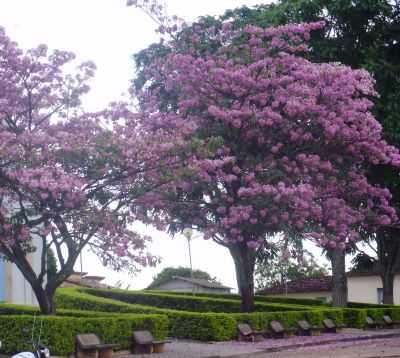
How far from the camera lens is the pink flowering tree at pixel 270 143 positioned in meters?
25.9

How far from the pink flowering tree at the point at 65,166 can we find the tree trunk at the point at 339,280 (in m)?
14.4

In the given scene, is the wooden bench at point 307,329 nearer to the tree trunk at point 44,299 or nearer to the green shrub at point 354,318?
the green shrub at point 354,318

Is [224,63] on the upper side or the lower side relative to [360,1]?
lower

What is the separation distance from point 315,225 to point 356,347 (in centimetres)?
641

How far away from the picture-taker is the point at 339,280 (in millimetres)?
34000

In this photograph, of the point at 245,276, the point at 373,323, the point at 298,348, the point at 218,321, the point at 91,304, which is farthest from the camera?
the point at 373,323

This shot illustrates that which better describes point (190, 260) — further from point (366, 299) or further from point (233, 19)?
point (366, 299)

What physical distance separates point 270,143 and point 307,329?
6.18 meters

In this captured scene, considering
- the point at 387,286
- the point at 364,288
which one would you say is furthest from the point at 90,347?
the point at 364,288

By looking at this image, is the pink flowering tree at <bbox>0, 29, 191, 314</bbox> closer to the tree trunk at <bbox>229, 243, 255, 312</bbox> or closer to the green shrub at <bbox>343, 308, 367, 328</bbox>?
the tree trunk at <bbox>229, 243, 255, 312</bbox>

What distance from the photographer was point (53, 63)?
21.1m

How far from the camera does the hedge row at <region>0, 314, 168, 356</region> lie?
18047mm

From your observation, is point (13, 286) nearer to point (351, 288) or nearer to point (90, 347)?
point (90, 347)

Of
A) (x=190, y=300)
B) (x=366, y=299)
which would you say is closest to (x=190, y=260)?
(x=190, y=300)
